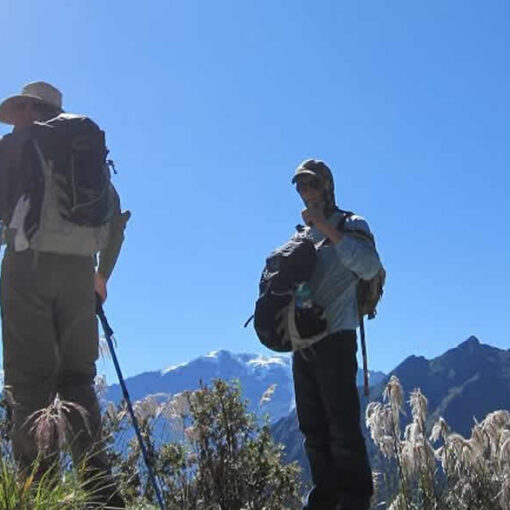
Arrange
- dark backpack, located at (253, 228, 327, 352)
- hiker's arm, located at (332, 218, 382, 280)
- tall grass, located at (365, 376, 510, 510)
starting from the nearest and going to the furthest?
hiker's arm, located at (332, 218, 382, 280)
dark backpack, located at (253, 228, 327, 352)
tall grass, located at (365, 376, 510, 510)

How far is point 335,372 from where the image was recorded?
184 inches

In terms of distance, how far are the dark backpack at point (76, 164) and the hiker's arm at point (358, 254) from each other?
140 centimetres

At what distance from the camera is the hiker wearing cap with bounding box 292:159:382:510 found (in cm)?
457

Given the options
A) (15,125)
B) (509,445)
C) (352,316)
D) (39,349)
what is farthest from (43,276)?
(509,445)

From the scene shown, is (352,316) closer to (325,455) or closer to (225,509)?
(325,455)

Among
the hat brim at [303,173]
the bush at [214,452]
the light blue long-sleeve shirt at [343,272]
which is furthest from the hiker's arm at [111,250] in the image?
the bush at [214,452]

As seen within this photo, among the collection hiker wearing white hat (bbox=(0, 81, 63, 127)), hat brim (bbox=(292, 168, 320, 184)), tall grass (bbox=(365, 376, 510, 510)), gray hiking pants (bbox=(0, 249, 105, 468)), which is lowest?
tall grass (bbox=(365, 376, 510, 510))

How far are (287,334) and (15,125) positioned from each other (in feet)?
6.97

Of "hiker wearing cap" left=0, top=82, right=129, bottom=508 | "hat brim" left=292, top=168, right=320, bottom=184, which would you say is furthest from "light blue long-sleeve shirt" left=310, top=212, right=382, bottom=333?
"hiker wearing cap" left=0, top=82, right=129, bottom=508

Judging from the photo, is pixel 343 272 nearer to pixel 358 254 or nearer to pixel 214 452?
pixel 358 254

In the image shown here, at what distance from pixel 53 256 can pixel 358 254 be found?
174 cm

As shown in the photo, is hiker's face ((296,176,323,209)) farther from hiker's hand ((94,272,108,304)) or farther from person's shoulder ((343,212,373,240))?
hiker's hand ((94,272,108,304))

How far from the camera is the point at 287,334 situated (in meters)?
4.89

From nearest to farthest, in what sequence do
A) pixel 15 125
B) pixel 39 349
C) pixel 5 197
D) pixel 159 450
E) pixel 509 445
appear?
pixel 39 349 < pixel 5 197 < pixel 15 125 < pixel 509 445 < pixel 159 450
